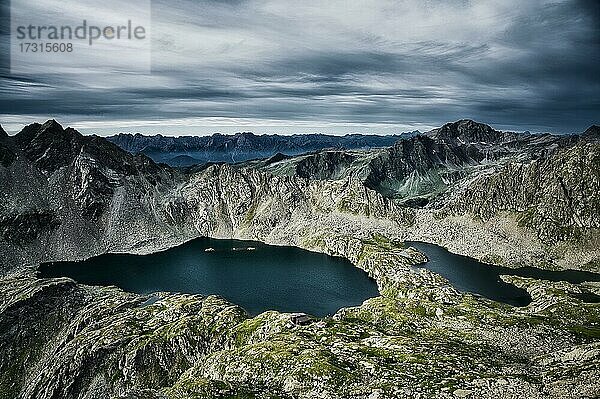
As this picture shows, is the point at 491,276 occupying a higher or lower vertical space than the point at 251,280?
higher

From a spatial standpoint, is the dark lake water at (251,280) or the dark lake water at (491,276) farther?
the dark lake water at (491,276)

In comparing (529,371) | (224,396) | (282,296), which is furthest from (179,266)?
(529,371)

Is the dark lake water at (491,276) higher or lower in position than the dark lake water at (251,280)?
higher

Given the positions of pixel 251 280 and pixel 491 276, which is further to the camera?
pixel 491 276

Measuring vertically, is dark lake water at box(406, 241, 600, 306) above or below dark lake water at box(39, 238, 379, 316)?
above

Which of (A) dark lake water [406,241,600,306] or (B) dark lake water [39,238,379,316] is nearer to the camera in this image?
(B) dark lake water [39,238,379,316]

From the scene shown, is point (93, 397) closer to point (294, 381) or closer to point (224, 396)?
point (224, 396)
